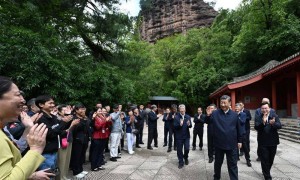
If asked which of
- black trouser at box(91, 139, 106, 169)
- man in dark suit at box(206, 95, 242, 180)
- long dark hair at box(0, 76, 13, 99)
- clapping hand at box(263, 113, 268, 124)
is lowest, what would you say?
black trouser at box(91, 139, 106, 169)

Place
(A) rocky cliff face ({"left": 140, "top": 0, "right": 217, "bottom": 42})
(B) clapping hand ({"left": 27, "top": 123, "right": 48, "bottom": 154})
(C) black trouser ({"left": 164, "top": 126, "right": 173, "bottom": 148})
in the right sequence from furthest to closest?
(A) rocky cliff face ({"left": 140, "top": 0, "right": 217, "bottom": 42})
(C) black trouser ({"left": 164, "top": 126, "right": 173, "bottom": 148})
(B) clapping hand ({"left": 27, "top": 123, "right": 48, "bottom": 154})

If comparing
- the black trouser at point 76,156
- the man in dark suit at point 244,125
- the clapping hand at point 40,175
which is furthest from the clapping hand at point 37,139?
the man in dark suit at point 244,125

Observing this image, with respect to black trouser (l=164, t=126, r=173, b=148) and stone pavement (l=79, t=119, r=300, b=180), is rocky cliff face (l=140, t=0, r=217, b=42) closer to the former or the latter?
black trouser (l=164, t=126, r=173, b=148)

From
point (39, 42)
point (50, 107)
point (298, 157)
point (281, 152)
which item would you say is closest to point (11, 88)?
point (50, 107)

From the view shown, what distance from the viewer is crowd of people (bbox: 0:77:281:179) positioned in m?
1.79

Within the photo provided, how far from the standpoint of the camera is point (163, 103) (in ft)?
140

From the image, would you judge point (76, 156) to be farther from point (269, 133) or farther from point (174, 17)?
point (174, 17)

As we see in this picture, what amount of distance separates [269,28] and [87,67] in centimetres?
2000

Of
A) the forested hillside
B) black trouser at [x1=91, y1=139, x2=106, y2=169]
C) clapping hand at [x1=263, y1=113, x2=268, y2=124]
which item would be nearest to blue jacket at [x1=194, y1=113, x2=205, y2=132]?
the forested hillside

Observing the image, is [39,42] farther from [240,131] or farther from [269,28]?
[269,28]

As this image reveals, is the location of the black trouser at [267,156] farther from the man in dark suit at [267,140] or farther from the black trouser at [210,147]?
the black trouser at [210,147]

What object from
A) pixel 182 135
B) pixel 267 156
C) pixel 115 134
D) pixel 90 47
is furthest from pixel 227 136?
pixel 90 47

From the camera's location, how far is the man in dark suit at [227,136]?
5602 mm

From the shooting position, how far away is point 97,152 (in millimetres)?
7328
